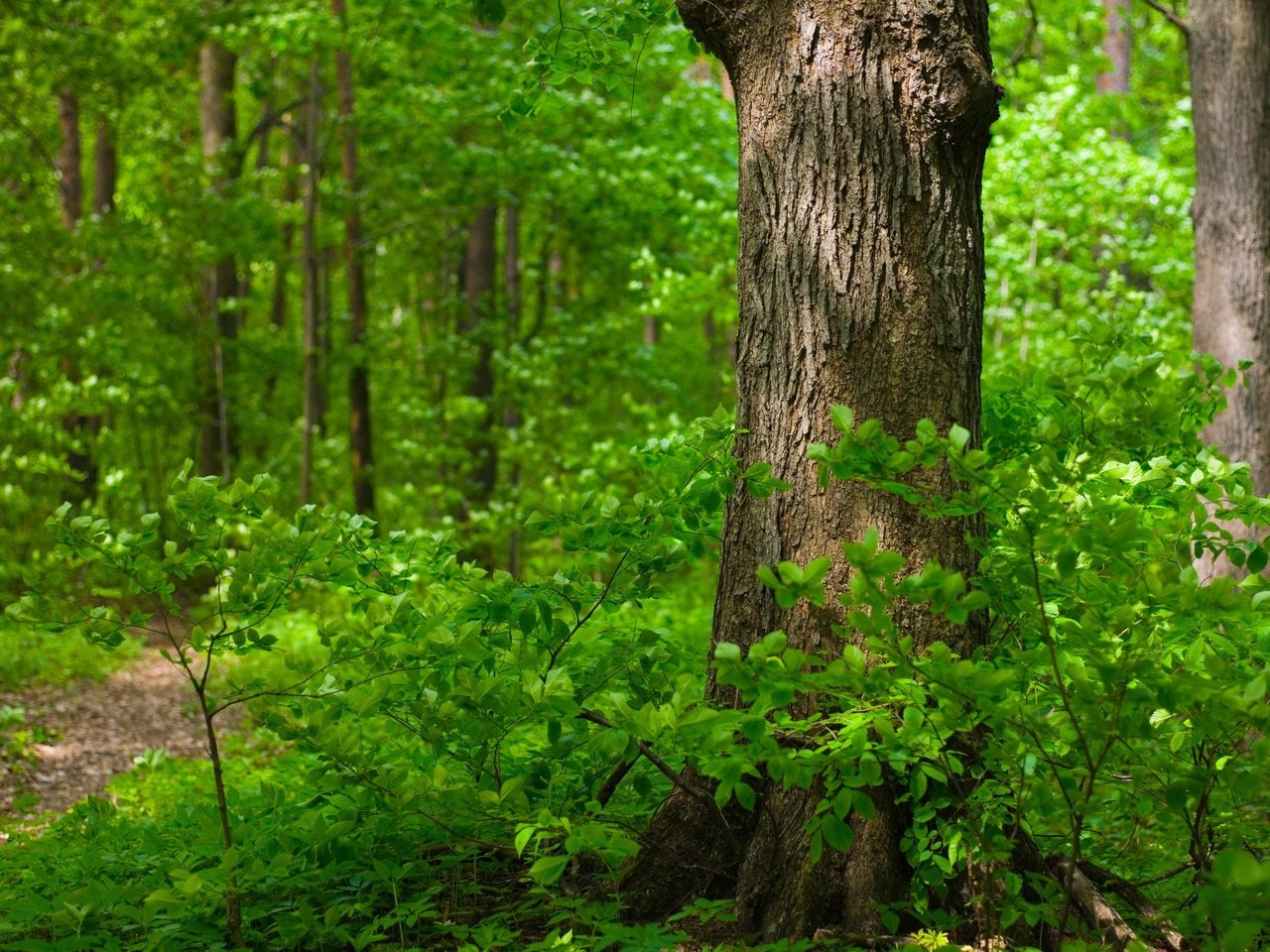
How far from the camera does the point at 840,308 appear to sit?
2705mm

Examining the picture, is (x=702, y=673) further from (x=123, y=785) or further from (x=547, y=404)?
(x=547, y=404)

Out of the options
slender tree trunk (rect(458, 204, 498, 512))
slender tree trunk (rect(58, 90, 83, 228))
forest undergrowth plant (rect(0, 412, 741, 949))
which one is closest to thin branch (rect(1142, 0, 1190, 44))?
forest undergrowth plant (rect(0, 412, 741, 949))

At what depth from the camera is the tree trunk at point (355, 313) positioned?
1195cm

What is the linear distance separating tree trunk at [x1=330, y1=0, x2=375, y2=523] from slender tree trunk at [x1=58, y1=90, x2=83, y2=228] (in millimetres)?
4365

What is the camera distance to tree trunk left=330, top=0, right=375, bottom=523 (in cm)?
1195

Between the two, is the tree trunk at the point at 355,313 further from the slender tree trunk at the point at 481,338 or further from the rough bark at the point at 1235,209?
the rough bark at the point at 1235,209

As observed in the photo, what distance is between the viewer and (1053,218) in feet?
35.2

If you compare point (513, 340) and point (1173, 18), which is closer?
point (1173, 18)

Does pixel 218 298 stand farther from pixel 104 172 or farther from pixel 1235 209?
pixel 1235 209

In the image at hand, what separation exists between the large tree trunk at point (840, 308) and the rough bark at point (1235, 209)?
4077 millimetres

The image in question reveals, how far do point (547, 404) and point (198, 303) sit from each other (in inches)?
197

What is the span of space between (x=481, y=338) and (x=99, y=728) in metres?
5.77

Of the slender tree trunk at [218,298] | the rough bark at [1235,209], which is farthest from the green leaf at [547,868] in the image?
the slender tree trunk at [218,298]

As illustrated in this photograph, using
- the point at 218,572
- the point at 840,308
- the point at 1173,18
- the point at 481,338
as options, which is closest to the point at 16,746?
the point at 218,572
